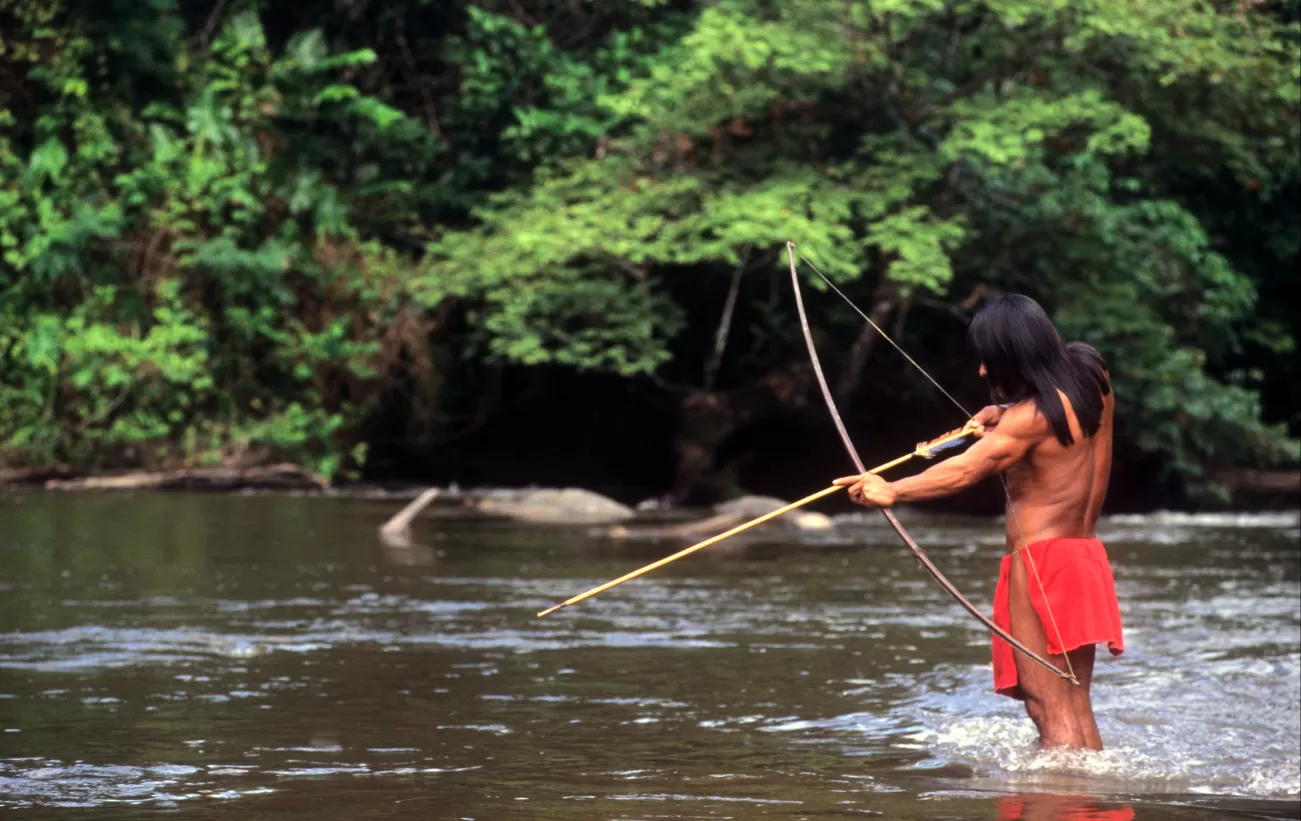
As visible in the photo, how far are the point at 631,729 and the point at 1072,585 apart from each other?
6.38 ft

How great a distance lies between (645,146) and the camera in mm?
21953

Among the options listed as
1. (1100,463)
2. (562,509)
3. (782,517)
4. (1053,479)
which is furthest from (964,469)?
(562,509)

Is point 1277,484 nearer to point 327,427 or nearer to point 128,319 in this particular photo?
point 327,427

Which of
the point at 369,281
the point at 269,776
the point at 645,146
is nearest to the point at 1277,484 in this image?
the point at 645,146

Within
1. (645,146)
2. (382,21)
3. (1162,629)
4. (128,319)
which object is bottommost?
(1162,629)

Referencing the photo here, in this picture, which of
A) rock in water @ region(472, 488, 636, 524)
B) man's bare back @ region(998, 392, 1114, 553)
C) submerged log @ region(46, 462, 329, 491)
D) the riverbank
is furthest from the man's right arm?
submerged log @ region(46, 462, 329, 491)

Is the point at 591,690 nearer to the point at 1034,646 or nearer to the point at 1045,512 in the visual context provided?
the point at 1034,646

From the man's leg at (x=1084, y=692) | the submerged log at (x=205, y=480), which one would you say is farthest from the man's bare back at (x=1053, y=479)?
the submerged log at (x=205, y=480)

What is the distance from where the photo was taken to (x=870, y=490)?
6223 mm

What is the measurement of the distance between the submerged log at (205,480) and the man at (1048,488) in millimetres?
17149

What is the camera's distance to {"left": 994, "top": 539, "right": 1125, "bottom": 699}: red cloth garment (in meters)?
6.66

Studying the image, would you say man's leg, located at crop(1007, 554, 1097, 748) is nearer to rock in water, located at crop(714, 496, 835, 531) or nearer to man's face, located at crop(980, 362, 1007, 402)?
man's face, located at crop(980, 362, 1007, 402)

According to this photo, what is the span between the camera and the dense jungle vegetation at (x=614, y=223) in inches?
813

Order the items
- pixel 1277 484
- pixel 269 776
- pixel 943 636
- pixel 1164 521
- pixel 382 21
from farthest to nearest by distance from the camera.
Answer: pixel 382 21 → pixel 1277 484 → pixel 1164 521 → pixel 943 636 → pixel 269 776
